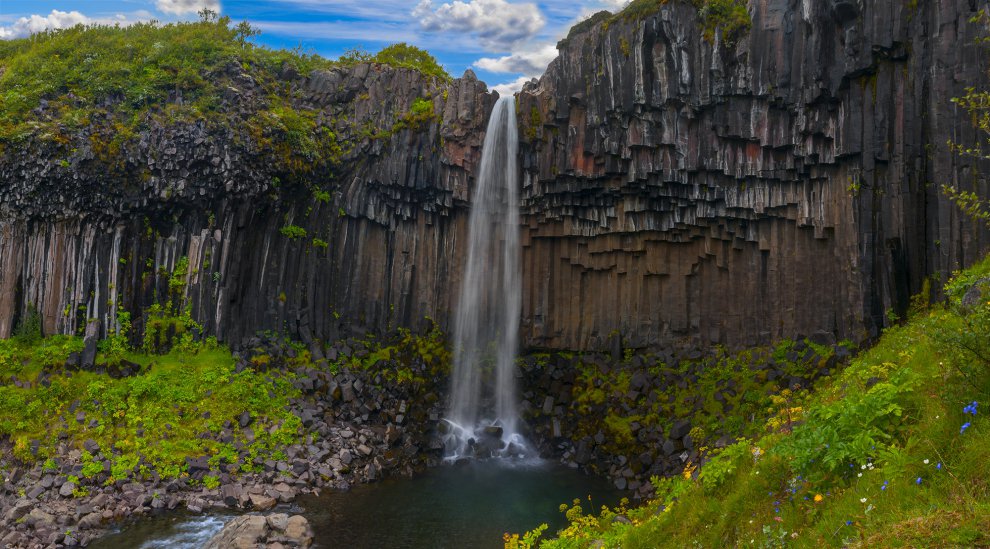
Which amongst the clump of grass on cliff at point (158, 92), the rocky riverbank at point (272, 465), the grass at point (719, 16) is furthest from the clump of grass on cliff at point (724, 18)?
the rocky riverbank at point (272, 465)

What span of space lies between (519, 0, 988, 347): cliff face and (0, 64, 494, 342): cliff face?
395 centimetres

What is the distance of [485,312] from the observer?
27547mm

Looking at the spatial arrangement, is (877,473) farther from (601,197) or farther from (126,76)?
(126,76)

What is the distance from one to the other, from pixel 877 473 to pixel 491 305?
21495 mm

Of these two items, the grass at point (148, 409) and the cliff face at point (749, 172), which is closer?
the cliff face at point (749, 172)

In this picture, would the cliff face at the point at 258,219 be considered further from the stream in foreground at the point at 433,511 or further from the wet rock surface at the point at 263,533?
the wet rock surface at the point at 263,533

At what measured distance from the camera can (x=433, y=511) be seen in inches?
754

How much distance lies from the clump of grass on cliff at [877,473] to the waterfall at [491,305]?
54.6 ft

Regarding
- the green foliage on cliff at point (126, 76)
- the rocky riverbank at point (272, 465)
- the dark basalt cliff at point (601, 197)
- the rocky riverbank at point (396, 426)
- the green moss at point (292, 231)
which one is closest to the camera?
the rocky riverbank at point (272, 465)

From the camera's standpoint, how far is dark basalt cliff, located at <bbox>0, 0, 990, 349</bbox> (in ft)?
63.5

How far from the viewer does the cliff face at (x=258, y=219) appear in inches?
984

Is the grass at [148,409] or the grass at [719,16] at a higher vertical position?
the grass at [719,16]

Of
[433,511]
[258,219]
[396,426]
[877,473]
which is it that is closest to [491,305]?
[396,426]

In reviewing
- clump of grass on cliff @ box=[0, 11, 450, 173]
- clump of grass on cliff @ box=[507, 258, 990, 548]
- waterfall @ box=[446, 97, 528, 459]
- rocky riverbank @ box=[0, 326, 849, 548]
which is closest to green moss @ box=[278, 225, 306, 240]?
clump of grass on cliff @ box=[0, 11, 450, 173]
